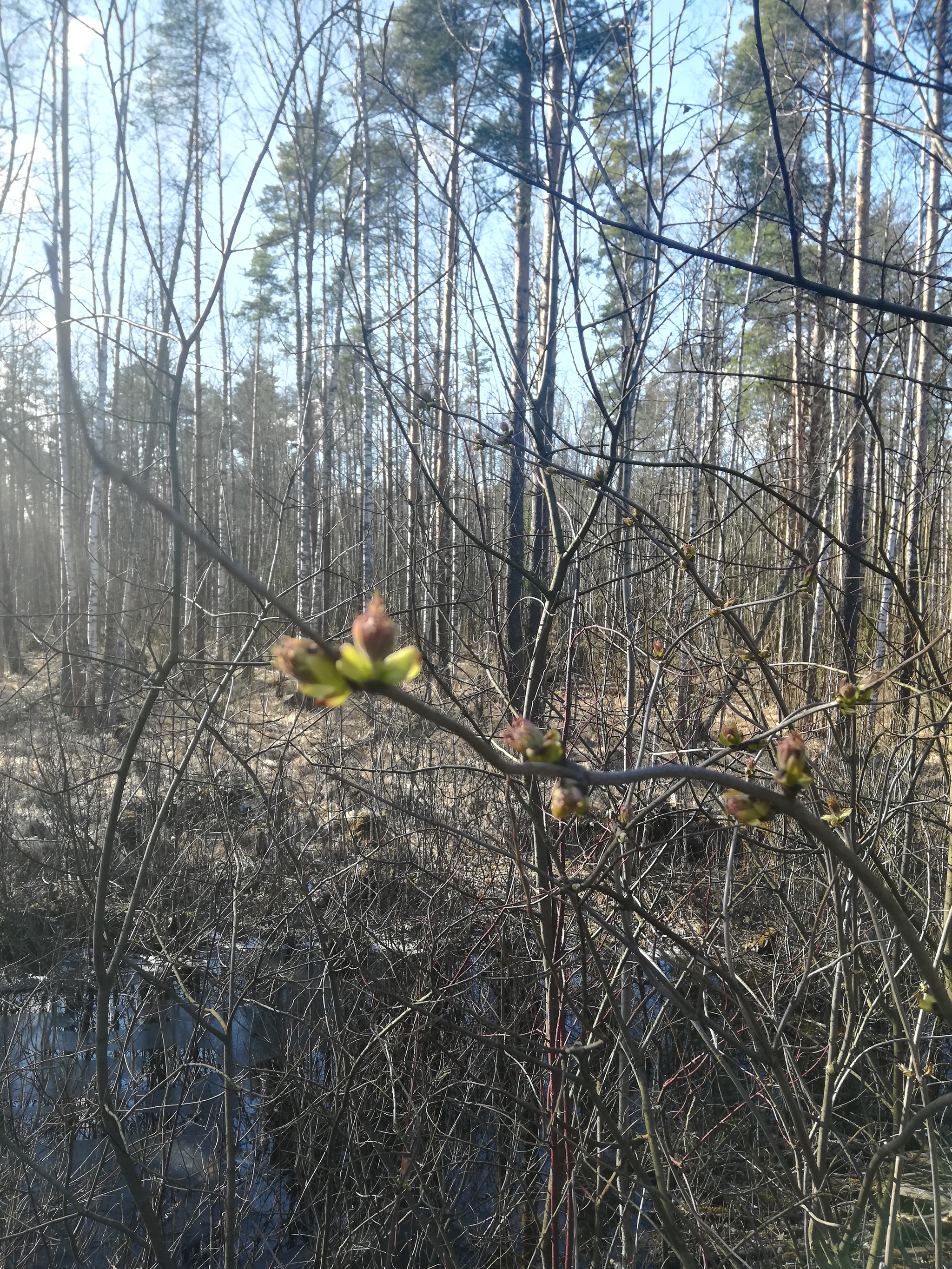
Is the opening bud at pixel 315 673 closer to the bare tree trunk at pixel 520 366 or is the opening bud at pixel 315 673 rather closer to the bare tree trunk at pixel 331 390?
the bare tree trunk at pixel 520 366

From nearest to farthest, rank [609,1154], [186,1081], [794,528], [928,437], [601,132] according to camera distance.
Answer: [609,1154]
[601,132]
[186,1081]
[794,528]
[928,437]

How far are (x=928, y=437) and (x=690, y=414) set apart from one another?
388 centimetres

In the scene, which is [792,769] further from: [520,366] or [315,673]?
[520,366]

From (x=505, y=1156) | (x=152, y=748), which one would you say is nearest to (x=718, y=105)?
(x=505, y=1156)

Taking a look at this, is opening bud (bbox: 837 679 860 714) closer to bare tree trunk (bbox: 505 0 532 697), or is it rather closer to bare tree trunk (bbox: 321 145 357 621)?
bare tree trunk (bbox: 505 0 532 697)

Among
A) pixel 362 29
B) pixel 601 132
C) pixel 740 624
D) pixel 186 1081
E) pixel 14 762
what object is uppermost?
pixel 601 132

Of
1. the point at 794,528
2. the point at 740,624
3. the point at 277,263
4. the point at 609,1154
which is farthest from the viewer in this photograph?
the point at 277,263

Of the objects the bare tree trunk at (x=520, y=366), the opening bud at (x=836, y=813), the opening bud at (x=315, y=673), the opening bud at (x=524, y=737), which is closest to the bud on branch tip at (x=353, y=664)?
the opening bud at (x=315, y=673)

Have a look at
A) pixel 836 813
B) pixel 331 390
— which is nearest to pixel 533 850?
pixel 836 813

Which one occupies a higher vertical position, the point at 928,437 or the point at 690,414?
the point at 690,414

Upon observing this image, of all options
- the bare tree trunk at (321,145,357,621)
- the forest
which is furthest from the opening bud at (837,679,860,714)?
the bare tree trunk at (321,145,357,621)

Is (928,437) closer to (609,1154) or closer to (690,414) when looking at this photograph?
(690,414)

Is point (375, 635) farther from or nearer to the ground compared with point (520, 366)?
nearer to the ground

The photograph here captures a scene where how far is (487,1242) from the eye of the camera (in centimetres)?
269
